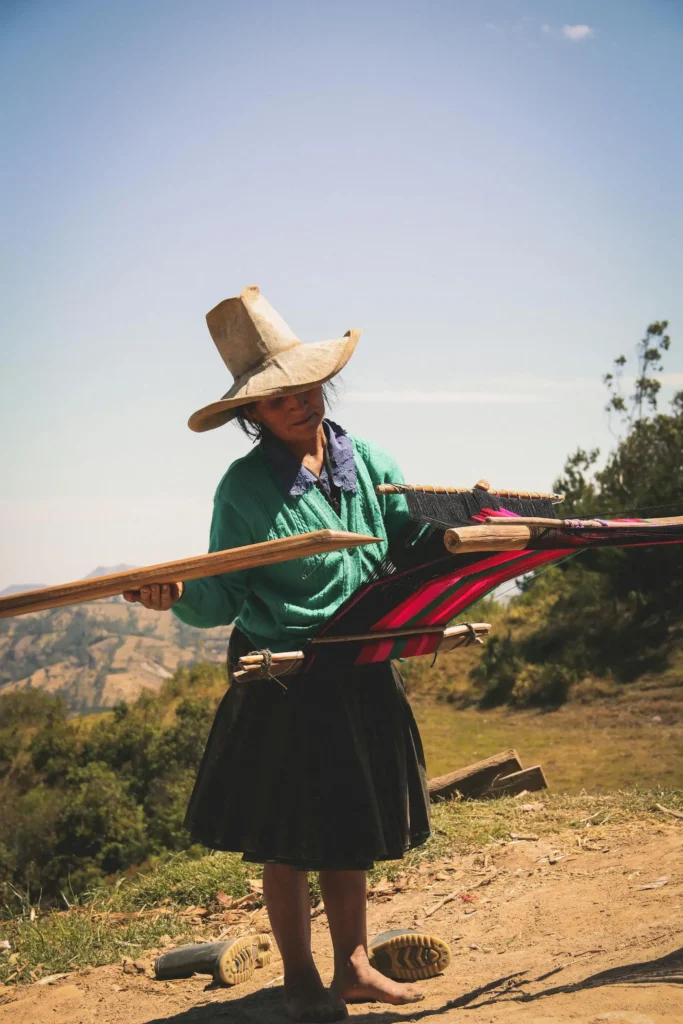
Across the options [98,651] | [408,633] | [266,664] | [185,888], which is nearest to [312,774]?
[266,664]

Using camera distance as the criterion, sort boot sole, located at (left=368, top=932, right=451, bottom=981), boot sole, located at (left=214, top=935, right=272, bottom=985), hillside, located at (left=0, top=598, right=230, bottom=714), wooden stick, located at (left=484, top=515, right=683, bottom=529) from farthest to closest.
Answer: hillside, located at (left=0, top=598, right=230, bottom=714)
boot sole, located at (left=214, top=935, right=272, bottom=985)
boot sole, located at (left=368, top=932, right=451, bottom=981)
wooden stick, located at (left=484, top=515, right=683, bottom=529)

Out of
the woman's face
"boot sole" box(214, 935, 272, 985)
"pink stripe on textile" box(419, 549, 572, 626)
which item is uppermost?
the woman's face

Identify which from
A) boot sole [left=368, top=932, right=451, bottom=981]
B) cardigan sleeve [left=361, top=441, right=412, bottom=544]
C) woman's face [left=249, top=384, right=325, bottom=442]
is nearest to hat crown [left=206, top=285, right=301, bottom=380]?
woman's face [left=249, top=384, right=325, bottom=442]

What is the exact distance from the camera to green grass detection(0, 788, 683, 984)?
169 inches

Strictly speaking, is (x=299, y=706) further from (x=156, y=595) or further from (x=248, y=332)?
(x=248, y=332)

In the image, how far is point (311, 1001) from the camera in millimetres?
3082

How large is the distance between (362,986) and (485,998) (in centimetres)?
40

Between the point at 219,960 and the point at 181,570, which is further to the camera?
the point at 219,960

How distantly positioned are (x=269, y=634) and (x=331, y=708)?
0.31 metres

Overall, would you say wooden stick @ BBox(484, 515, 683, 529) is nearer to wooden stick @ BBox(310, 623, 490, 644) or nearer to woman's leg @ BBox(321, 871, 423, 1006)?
wooden stick @ BBox(310, 623, 490, 644)

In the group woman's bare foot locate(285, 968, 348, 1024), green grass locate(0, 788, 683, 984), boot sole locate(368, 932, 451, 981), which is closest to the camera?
woman's bare foot locate(285, 968, 348, 1024)

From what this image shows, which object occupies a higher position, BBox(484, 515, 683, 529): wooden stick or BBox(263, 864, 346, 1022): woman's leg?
BBox(484, 515, 683, 529): wooden stick

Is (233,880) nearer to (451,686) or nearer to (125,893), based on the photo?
(125,893)

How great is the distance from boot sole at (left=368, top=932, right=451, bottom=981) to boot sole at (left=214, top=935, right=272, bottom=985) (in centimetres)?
63
